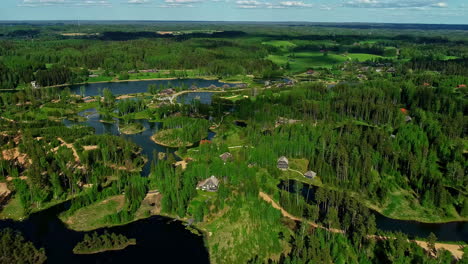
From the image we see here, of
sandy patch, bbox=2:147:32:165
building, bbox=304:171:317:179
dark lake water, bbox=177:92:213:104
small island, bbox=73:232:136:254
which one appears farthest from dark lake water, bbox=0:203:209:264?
dark lake water, bbox=177:92:213:104

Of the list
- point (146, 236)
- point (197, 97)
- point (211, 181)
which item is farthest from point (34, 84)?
point (146, 236)

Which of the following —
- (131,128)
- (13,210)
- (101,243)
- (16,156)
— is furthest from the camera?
(131,128)

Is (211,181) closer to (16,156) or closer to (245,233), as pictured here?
(245,233)

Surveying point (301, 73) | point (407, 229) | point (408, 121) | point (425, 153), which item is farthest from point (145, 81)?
point (407, 229)

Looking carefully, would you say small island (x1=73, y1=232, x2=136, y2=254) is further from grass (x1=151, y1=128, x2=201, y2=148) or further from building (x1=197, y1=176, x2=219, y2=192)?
grass (x1=151, y1=128, x2=201, y2=148)

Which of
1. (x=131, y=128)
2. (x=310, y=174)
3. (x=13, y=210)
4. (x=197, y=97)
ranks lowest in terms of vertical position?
(x=13, y=210)

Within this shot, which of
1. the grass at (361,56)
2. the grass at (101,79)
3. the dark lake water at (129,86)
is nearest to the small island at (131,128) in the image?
the dark lake water at (129,86)

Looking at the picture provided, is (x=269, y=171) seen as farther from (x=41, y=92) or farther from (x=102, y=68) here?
(x=102, y=68)
